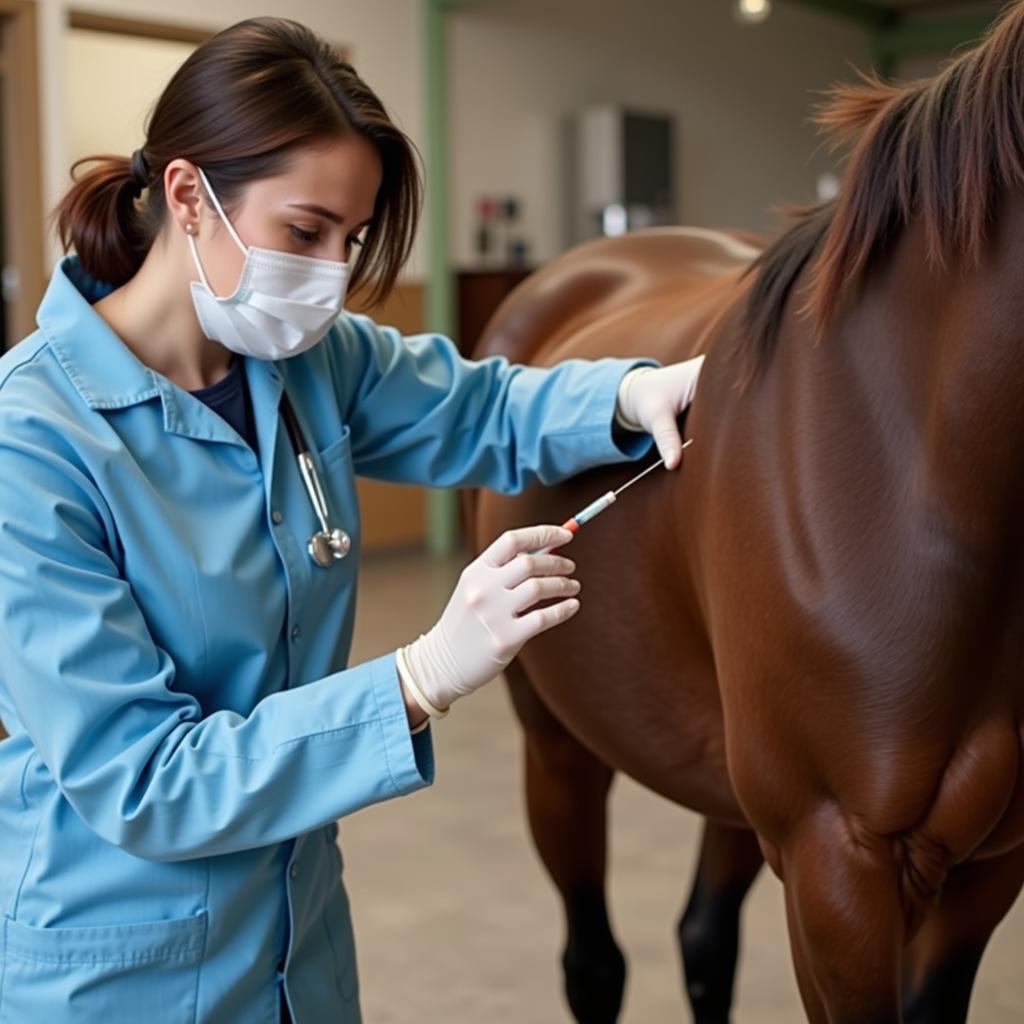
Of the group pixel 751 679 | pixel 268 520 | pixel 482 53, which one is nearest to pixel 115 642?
pixel 268 520

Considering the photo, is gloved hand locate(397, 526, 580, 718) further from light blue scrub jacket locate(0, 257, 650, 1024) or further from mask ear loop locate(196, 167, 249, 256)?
mask ear loop locate(196, 167, 249, 256)

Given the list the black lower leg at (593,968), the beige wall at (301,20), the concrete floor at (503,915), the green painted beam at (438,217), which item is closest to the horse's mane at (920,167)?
the black lower leg at (593,968)

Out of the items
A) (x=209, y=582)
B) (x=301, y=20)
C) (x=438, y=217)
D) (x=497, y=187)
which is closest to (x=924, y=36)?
(x=497, y=187)

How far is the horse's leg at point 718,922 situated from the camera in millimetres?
2045

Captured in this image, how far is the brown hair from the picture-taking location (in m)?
1.11

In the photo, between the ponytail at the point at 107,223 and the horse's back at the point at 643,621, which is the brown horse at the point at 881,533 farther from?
the ponytail at the point at 107,223

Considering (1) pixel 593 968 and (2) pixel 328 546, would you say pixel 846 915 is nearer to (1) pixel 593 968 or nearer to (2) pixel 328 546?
(2) pixel 328 546

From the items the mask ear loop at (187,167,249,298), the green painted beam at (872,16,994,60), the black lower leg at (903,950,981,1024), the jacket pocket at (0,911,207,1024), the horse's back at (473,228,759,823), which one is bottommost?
the black lower leg at (903,950,981,1024)

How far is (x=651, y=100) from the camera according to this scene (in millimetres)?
8125

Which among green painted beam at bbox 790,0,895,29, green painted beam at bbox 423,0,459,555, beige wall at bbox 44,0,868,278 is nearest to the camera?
beige wall at bbox 44,0,868,278

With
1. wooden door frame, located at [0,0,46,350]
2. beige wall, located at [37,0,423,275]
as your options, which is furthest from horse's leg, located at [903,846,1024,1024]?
wooden door frame, located at [0,0,46,350]

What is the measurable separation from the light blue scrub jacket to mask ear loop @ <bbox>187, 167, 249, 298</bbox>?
9 centimetres

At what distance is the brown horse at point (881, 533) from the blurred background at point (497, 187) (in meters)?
0.20

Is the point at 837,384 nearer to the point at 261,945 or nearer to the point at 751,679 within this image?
the point at 751,679
